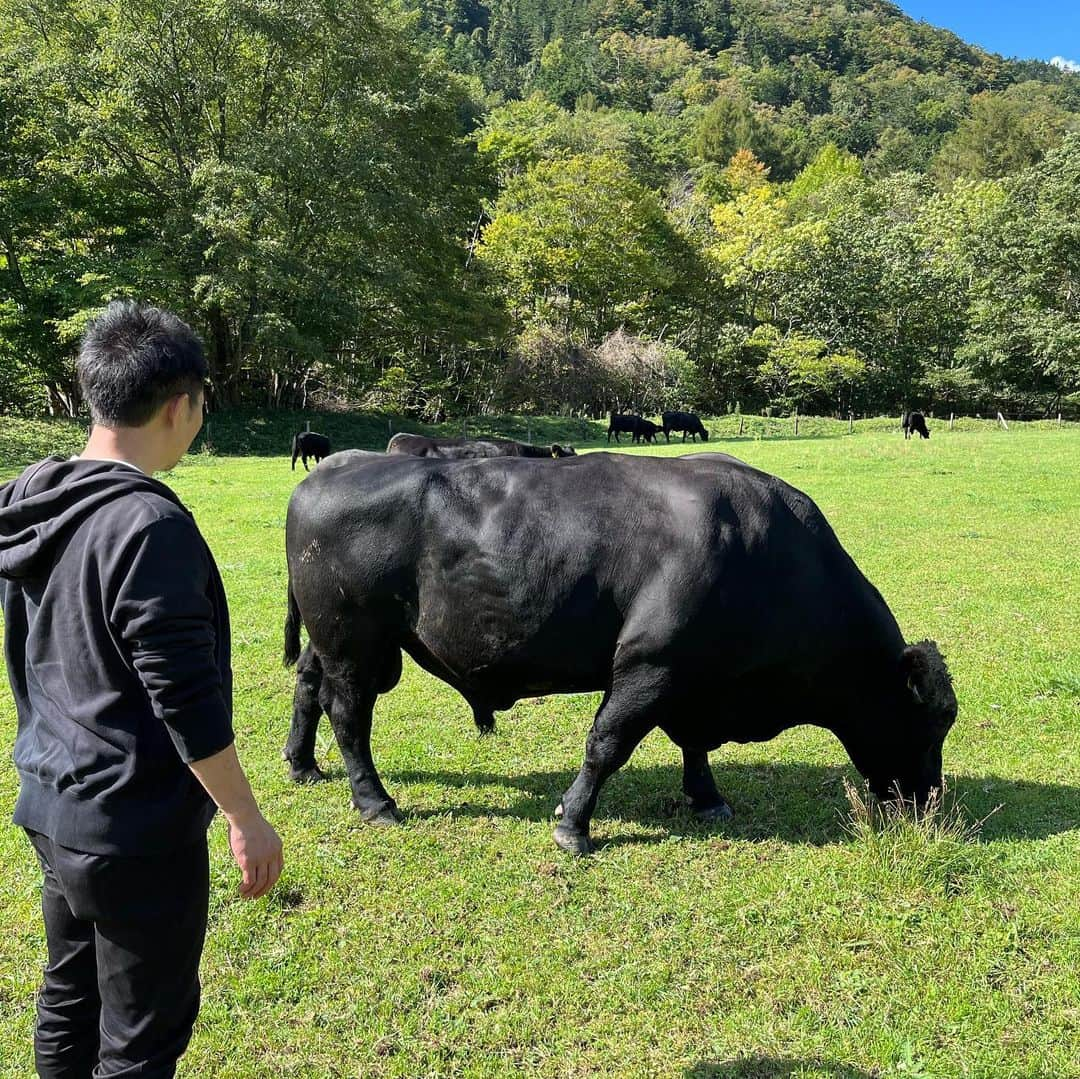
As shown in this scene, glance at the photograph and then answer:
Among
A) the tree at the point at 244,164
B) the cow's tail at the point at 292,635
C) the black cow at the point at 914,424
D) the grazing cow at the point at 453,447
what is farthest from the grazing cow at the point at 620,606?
the black cow at the point at 914,424

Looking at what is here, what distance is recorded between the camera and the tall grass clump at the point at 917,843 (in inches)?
157

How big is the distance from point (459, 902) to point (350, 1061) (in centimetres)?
100

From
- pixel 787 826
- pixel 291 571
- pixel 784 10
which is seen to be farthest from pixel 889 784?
pixel 784 10

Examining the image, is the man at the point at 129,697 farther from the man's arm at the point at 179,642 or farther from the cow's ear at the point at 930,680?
the cow's ear at the point at 930,680

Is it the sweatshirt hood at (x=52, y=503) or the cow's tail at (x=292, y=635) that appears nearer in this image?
the sweatshirt hood at (x=52, y=503)

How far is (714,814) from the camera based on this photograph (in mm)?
4770

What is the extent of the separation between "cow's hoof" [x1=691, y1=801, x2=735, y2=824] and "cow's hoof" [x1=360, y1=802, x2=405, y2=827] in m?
1.76

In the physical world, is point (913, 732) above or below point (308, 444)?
above

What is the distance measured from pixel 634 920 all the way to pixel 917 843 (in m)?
1.48

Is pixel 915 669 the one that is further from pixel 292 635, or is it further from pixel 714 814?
pixel 292 635

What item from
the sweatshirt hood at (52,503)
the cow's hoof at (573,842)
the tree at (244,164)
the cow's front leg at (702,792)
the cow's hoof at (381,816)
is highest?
the tree at (244,164)

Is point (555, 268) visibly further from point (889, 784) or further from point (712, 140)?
point (712, 140)

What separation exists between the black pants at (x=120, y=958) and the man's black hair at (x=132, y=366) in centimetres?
110

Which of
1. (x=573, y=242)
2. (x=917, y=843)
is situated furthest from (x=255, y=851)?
(x=573, y=242)
